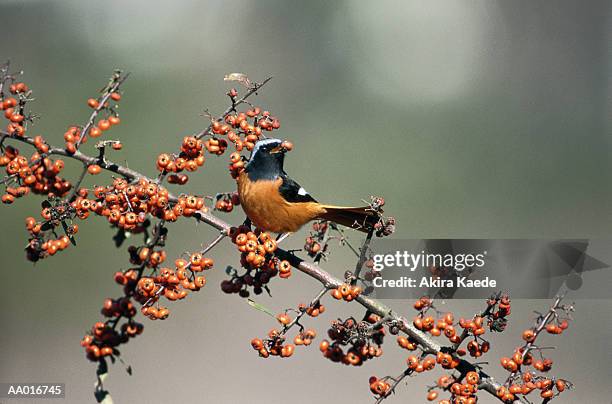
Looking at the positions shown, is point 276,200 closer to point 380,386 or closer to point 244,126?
point 244,126

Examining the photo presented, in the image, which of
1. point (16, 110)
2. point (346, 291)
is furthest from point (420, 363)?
point (16, 110)

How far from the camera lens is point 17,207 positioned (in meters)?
9.50

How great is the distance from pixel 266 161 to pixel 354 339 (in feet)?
4.26

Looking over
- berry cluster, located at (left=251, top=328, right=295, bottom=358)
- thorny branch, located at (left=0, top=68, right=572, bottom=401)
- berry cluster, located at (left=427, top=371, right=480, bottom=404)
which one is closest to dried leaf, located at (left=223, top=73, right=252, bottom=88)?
thorny branch, located at (left=0, top=68, right=572, bottom=401)

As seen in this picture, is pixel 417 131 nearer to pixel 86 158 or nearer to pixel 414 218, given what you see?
pixel 414 218

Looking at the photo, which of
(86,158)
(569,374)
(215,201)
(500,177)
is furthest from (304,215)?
(500,177)

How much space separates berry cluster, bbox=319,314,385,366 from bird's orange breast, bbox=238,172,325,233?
0.72 m

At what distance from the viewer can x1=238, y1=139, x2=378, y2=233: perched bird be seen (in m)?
3.06

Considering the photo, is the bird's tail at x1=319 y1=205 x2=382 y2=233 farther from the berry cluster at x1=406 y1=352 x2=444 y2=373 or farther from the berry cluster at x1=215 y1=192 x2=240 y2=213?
the berry cluster at x1=406 y1=352 x2=444 y2=373

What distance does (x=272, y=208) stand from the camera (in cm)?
322

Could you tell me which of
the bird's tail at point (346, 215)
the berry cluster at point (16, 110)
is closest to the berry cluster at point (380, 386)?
the bird's tail at point (346, 215)

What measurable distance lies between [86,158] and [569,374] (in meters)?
6.79

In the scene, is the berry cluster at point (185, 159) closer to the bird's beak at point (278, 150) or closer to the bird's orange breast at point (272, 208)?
the bird's orange breast at point (272, 208)

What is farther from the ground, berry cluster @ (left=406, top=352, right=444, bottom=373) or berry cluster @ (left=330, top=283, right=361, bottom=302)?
berry cluster @ (left=330, top=283, right=361, bottom=302)
